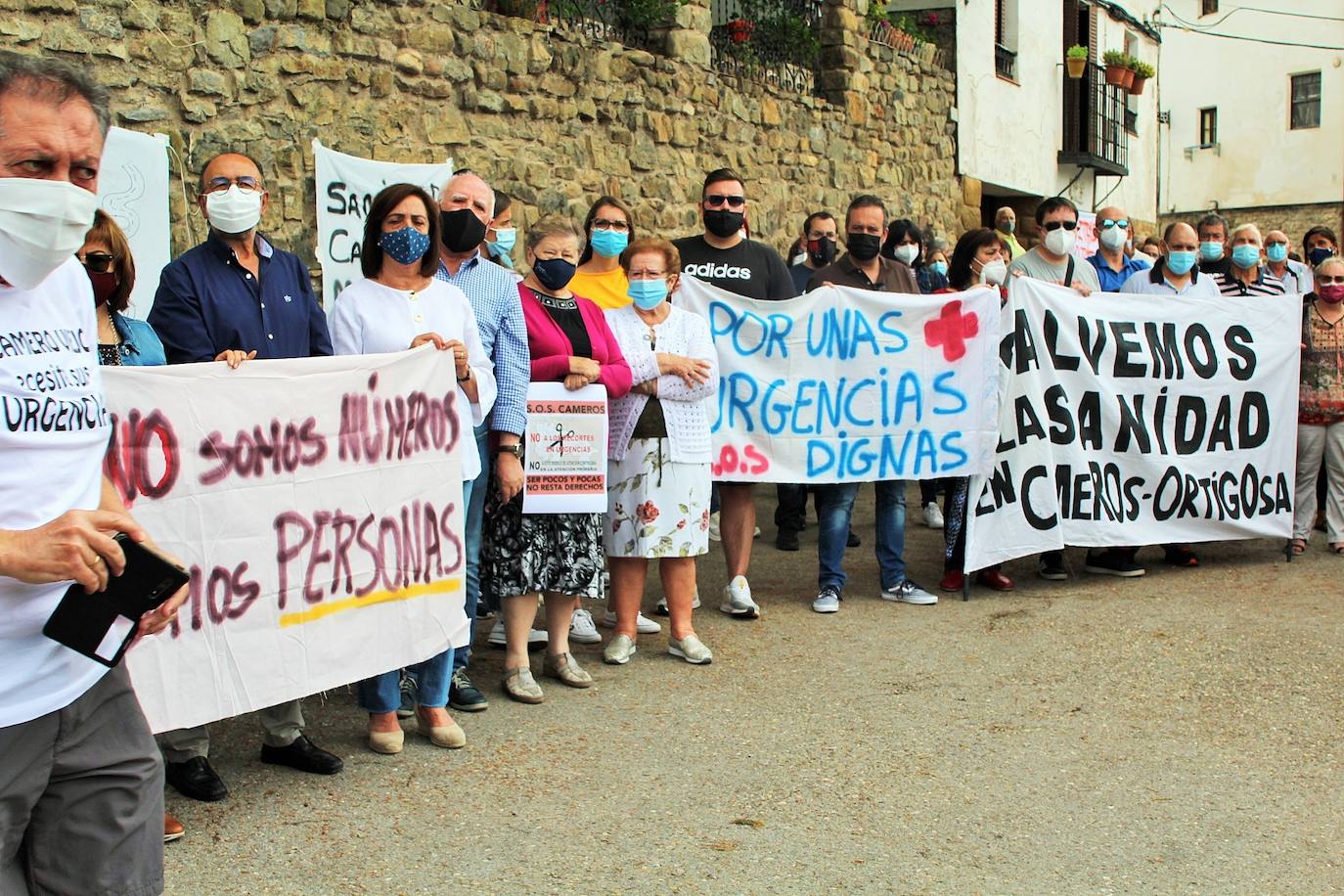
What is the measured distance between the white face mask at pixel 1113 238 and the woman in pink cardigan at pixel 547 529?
14.8 feet

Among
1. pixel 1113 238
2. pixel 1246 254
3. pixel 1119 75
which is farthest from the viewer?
pixel 1119 75

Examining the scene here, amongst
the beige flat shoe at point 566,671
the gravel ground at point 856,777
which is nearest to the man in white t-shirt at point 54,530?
the gravel ground at point 856,777

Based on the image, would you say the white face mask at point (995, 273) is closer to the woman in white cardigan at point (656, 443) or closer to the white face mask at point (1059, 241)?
the white face mask at point (1059, 241)

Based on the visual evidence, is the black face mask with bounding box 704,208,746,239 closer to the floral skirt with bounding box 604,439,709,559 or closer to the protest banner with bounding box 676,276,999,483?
the protest banner with bounding box 676,276,999,483

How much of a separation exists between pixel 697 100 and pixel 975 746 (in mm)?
8688

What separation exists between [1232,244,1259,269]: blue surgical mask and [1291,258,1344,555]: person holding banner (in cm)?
71

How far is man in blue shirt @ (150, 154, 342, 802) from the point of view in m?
4.34

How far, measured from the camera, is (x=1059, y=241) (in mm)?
7629

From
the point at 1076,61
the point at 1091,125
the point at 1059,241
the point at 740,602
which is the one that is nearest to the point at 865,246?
the point at 1059,241

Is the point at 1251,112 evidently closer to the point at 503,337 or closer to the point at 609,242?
the point at 609,242

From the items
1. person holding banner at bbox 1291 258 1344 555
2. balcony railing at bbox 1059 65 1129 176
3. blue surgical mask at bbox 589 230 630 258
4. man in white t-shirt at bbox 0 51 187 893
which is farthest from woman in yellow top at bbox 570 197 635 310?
balcony railing at bbox 1059 65 1129 176

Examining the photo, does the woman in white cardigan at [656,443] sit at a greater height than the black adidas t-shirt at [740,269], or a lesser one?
lesser

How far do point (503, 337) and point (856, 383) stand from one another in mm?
2541

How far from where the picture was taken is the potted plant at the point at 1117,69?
72.3 ft
